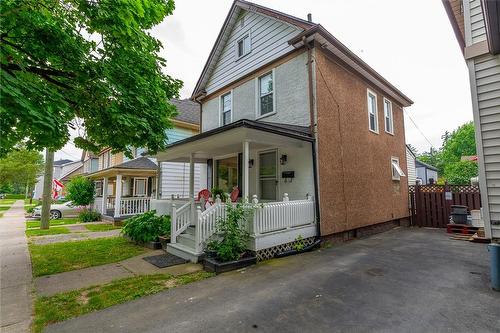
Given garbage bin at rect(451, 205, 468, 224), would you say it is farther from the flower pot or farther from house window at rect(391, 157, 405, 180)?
the flower pot

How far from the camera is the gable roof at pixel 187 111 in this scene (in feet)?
57.1

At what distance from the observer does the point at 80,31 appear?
567 cm

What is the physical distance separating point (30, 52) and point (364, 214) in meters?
10.6

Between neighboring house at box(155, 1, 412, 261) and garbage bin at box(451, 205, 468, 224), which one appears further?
garbage bin at box(451, 205, 468, 224)

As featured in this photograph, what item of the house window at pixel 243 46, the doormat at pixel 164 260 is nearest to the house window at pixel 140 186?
the house window at pixel 243 46

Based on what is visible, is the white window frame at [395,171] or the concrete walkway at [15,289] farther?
the white window frame at [395,171]

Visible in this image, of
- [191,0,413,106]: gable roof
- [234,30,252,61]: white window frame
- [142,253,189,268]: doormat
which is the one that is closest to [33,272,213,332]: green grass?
[142,253,189,268]: doormat

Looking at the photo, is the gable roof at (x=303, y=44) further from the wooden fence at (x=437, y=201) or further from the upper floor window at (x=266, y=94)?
the wooden fence at (x=437, y=201)

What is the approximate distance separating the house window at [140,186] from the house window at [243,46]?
12.3m

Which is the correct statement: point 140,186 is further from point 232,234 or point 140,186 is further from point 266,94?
point 232,234

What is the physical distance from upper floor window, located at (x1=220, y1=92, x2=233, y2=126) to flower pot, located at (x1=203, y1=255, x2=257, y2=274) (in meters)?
7.26

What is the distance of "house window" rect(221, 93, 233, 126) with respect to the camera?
38.3 ft

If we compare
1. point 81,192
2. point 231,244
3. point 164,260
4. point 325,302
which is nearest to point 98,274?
point 164,260

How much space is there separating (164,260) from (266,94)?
6817mm
